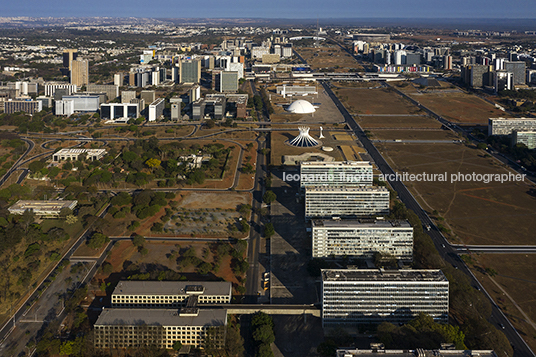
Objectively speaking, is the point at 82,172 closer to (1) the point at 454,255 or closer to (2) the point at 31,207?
(2) the point at 31,207

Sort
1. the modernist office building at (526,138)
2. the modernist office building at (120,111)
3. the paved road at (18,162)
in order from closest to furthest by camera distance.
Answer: the paved road at (18,162)
the modernist office building at (526,138)
the modernist office building at (120,111)

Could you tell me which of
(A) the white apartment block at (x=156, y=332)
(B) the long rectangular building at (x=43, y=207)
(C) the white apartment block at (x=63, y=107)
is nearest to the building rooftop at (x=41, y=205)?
(B) the long rectangular building at (x=43, y=207)

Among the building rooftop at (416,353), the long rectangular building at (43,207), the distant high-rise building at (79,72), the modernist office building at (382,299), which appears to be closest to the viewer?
the building rooftop at (416,353)

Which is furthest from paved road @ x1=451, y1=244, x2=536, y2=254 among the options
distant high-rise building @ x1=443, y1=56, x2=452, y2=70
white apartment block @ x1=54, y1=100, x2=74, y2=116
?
distant high-rise building @ x1=443, y1=56, x2=452, y2=70

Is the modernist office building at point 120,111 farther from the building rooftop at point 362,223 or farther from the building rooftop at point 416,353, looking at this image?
the building rooftop at point 416,353

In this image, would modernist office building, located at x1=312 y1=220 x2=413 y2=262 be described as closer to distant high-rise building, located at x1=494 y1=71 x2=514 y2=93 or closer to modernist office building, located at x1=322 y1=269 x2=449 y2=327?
modernist office building, located at x1=322 y1=269 x2=449 y2=327

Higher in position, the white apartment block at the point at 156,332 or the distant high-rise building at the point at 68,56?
the distant high-rise building at the point at 68,56

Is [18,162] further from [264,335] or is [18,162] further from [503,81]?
[503,81]

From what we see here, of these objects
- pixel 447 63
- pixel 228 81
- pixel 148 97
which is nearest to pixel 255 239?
pixel 148 97
